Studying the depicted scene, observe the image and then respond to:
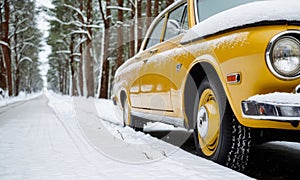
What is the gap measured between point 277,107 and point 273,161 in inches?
61.5

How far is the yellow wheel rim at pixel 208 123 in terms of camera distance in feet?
9.72

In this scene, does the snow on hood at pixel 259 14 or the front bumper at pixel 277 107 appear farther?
the snow on hood at pixel 259 14

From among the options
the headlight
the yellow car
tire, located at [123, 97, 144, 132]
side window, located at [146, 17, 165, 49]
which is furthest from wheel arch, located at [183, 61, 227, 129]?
tire, located at [123, 97, 144, 132]

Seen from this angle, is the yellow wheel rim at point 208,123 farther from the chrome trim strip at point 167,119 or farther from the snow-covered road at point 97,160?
the chrome trim strip at point 167,119

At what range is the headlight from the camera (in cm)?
231

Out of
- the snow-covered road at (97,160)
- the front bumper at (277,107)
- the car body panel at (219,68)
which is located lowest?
the snow-covered road at (97,160)

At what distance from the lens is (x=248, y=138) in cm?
275

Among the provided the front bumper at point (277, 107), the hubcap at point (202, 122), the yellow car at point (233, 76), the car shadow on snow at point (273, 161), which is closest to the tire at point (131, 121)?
the car shadow on snow at point (273, 161)

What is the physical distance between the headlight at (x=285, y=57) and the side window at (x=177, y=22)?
1.59 metres

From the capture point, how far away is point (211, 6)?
373cm

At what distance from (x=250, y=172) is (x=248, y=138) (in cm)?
42

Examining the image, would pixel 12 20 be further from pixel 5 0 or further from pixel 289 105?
pixel 289 105

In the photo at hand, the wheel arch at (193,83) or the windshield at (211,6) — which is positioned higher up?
the windshield at (211,6)

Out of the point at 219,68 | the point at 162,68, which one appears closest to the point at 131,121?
the point at 162,68
